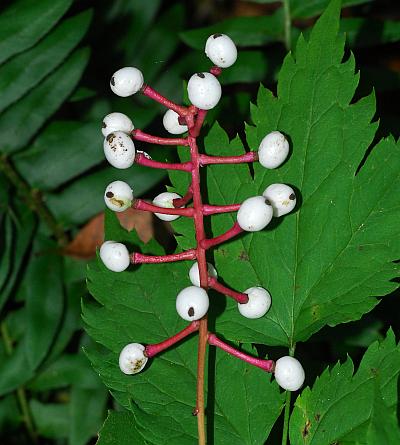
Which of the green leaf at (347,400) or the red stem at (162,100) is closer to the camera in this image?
the red stem at (162,100)

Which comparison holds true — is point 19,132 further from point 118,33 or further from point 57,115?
point 118,33

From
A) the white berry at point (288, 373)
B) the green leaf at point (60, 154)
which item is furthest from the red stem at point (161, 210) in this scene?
the green leaf at point (60, 154)

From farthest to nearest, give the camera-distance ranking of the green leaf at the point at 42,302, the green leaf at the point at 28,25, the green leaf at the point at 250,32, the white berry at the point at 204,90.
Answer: the green leaf at the point at 250,32
the green leaf at the point at 42,302
the green leaf at the point at 28,25
the white berry at the point at 204,90

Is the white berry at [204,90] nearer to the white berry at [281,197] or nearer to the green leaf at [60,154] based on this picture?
the white berry at [281,197]

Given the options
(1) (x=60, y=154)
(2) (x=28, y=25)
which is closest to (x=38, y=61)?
(2) (x=28, y=25)

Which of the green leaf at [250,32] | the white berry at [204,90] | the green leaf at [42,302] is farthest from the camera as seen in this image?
the green leaf at [250,32]

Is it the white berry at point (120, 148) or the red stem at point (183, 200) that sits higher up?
the white berry at point (120, 148)

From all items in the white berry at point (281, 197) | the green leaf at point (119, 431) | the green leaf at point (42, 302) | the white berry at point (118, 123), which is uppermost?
the white berry at point (118, 123)

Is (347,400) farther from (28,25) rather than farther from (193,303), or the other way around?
(28,25)

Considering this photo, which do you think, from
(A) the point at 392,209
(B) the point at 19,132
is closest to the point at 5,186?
(B) the point at 19,132
